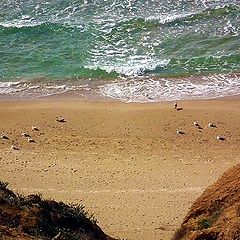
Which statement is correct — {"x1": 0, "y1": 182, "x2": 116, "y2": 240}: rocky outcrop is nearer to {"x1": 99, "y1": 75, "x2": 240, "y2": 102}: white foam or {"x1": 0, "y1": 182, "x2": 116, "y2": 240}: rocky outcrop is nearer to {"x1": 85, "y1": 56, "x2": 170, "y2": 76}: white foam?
{"x1": 99, "y1": 75, "x2": 240, "y2": 102}: white foam

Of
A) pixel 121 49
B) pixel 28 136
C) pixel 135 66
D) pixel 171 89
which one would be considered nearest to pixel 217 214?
pixel 28 136

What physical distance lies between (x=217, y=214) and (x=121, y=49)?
19.0 meters

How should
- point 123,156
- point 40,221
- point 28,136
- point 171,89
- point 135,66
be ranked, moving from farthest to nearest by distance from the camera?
point 135,66
point 171,89
point 28,136
point 123,156
point 40,221

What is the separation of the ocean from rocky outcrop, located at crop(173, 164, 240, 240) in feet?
37.4

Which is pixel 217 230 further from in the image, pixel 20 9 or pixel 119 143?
pixel 20 9

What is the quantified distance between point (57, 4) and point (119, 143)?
17404mm

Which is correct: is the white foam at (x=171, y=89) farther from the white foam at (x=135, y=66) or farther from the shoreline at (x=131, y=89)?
the white foam at (x=135, y=66)

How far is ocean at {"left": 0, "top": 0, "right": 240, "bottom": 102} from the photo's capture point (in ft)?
88.9

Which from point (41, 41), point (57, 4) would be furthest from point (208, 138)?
point (57, 4)

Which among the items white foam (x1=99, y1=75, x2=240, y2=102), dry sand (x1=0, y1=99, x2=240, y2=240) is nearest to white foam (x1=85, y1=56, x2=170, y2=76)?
white foam (x1=99, y1=75, x2=240, y2=102)

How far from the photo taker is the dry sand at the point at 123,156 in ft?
57.6

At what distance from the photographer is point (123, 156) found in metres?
21.2

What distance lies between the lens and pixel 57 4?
3678 centimetres

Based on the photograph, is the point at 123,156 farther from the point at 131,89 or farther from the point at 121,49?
the point at 121,49
